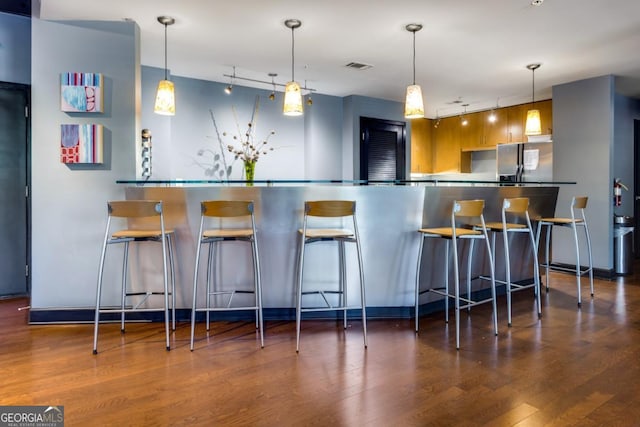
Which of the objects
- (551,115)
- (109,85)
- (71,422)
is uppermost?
(551,115)

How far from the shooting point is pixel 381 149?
6523 mm

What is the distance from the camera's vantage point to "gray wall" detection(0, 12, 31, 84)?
3967 mm

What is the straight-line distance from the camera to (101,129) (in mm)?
3365

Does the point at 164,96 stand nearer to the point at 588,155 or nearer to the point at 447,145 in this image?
the point at 588,155

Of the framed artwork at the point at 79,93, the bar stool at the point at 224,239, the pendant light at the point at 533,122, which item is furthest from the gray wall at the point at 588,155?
the framed artwork at the point at 79,93

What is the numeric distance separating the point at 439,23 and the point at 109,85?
2.80 m

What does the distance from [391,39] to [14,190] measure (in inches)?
158

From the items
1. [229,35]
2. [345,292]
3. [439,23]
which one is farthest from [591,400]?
[229,35]

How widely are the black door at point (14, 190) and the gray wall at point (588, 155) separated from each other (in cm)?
624

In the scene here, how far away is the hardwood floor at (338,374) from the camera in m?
1.93

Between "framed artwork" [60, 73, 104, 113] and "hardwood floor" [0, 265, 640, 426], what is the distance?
5.75 ft

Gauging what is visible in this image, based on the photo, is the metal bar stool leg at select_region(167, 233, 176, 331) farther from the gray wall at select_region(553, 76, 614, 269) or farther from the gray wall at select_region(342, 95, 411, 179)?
the gray wall at select_region(553, 76, 614, 269)

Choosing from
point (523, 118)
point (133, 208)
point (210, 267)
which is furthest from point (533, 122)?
point (133, 208)

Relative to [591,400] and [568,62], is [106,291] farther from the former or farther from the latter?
[568,62]
